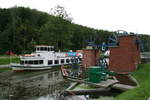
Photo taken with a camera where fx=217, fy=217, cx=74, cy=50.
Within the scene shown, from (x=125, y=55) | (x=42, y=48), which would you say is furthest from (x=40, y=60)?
(x=125, y=55)

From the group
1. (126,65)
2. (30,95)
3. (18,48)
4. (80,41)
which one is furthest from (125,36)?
(80,41)

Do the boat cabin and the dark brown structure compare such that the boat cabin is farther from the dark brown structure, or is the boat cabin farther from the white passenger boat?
the dark brown structure

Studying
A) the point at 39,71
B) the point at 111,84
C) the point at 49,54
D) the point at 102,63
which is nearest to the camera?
the point at 111,84

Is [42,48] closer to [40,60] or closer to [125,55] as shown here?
[40,60]

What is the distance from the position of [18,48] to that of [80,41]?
95.1 feet

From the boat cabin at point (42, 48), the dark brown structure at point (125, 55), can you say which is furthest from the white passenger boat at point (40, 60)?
the dark brown structure at point (125, 55)

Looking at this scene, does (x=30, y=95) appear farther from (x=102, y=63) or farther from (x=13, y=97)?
(x=102, y=63)

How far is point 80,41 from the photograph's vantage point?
8250 cm

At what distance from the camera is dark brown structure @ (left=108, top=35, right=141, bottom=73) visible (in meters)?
24.2

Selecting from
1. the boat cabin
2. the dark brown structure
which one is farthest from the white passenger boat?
the dark brown structure

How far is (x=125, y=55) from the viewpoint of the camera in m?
24.5

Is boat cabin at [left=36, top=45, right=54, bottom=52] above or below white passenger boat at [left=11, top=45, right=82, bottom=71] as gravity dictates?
above

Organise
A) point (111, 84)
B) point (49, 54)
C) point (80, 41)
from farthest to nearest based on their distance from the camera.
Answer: point (80, 41) < point (49, 54) < point (111, 84)

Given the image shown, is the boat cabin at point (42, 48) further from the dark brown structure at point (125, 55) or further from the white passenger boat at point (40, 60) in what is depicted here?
the dark brown structure at point (125, 55)
